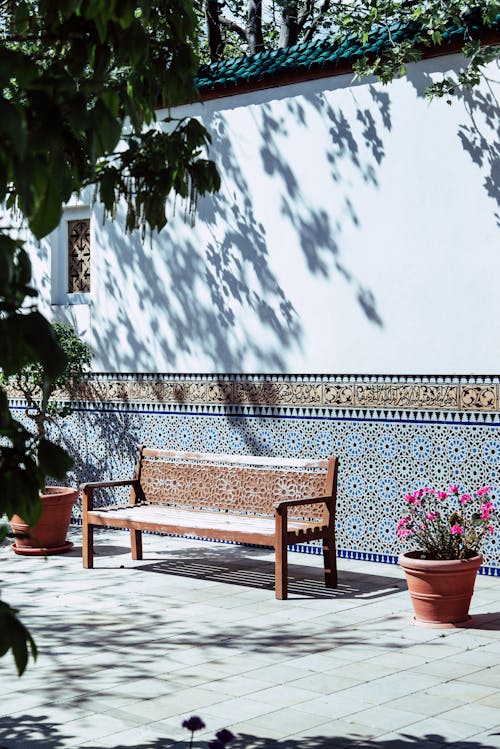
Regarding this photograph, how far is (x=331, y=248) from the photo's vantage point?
27.6 feet

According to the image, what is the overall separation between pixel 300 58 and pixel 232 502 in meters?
3.30

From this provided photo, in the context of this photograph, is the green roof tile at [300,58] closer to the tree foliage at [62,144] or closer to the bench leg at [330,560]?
the bench leg at [330,560]

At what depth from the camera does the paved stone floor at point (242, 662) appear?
4.50 metres

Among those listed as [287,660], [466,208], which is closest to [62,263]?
[466,208]

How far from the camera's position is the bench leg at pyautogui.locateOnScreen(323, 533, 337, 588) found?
734 cm

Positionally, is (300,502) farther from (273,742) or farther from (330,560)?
(273,742)

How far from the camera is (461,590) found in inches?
247

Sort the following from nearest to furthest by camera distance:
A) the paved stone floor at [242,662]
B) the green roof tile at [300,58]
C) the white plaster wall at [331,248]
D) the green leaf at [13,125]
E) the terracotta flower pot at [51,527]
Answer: the green leaf at [13,125] < the paved stone floor at [242,662] < the white plaster wall at [331,248] < the green roof tile at [300,58] < the terracotta flower pot at [51,527]

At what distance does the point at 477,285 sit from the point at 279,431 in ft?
6.41

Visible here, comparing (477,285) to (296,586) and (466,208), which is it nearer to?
(466,208)

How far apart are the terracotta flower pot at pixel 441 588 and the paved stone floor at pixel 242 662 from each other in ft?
0.34

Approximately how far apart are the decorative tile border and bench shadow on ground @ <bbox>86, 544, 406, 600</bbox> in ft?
3.72

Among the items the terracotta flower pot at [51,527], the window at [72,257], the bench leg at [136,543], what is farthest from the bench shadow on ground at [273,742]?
the window at [72,257]

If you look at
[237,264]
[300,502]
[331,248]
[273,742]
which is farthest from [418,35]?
[273,742]
